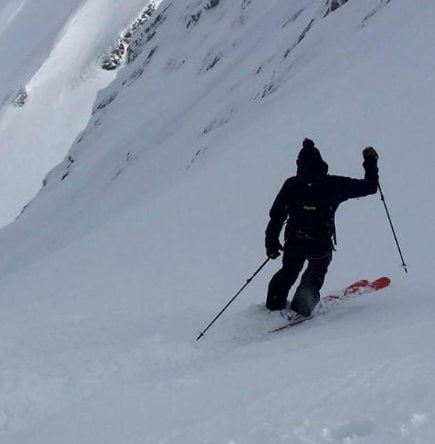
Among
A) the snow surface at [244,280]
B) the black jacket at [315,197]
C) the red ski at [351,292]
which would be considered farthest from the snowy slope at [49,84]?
the black jacket at [315,197]

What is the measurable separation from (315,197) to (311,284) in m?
0.84

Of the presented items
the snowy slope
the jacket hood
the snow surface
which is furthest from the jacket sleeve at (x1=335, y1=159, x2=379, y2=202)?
the snowy slope

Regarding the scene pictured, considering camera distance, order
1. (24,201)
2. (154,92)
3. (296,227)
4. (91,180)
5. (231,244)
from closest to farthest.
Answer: (296,227), (231,244), (91,180), (154,92), (24,201)

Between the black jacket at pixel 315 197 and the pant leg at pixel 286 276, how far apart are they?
18 centimetres

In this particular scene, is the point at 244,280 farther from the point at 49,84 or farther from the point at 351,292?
the point at 49,84

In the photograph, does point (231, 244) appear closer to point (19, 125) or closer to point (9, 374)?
point (9, 374)

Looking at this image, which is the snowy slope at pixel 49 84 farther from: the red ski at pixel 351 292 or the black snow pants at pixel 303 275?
the black snow pants at pixel 303 275

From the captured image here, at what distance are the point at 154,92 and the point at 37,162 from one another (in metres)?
19.3

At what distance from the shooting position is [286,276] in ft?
26.1

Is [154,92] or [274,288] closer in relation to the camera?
[274,288]

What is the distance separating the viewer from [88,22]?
67188 millimetres

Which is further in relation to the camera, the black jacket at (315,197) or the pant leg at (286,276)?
the pant leg at (286,276)

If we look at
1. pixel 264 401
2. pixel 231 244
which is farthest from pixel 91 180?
pixel 264 401

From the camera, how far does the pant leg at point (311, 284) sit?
788 cm
